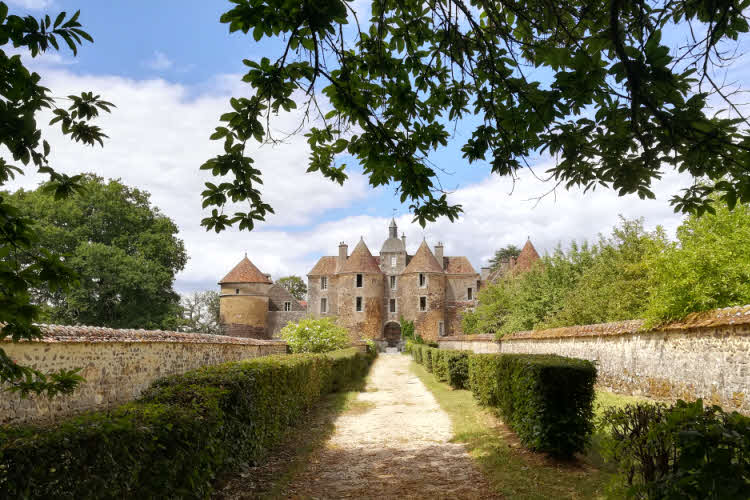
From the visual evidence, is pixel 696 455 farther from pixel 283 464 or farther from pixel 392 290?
pixel 392 290

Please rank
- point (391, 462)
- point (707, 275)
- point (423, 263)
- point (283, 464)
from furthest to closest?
point (423, 263) < point (707, 275) < point (391, 462) < point (283, 464)

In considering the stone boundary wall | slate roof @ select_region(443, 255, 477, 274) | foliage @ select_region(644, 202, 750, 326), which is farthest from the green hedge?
slate roof @ select_region(443, 255, 477, 274)

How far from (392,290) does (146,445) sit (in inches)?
1896

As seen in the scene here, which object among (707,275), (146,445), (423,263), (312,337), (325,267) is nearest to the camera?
(146,445)

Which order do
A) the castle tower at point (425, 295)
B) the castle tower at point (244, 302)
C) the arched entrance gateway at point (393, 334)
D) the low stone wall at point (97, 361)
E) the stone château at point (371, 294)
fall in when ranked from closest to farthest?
the low stone wall at point (97, 361) → the castle tower at point (244, 302) → the stone château at point (371, 294) → the castle tower at point (425, 295) → the arched entrance gateway at point (393, 334)

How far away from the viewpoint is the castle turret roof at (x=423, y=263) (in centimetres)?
4981

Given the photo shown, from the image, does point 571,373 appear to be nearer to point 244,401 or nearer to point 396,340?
point 244,401

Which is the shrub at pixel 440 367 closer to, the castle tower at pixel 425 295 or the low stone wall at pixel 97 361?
the low stone wall at pixel 97 361

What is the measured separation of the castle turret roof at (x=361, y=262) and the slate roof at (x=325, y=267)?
6.98 feet

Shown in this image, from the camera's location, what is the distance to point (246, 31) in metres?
3.39

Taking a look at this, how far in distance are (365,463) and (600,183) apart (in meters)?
5.46

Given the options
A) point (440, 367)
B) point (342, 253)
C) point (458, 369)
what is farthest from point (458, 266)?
point (458, 369)

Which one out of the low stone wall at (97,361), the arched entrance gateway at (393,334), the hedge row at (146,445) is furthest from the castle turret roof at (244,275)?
the hedge row at (146,445)

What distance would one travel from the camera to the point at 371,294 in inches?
1950
